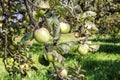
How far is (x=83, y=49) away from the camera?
1882mm

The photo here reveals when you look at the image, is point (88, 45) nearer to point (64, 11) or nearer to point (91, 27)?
point (91, 27)

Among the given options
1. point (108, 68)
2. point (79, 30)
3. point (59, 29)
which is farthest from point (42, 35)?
point (108, 68)

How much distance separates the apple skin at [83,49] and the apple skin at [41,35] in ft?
1.56

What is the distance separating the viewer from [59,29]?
1422 mm

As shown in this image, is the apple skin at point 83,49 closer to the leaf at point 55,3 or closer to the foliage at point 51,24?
the foliage at point 51,24

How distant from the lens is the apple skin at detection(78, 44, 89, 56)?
186 cm

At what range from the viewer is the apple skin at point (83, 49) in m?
1.86

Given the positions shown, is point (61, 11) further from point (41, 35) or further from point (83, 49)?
point (83, 49)

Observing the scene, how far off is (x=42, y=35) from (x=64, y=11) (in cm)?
17

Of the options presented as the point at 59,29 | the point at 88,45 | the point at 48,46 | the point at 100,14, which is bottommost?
the point at 100,14

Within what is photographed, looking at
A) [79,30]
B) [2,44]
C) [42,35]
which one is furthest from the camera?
[2,44]

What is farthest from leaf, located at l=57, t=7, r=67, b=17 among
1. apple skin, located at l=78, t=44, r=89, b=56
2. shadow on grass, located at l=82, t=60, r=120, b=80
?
shadow on grass, located at l=82, t=60, r=120, b=80

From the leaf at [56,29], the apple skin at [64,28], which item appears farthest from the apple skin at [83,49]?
the leaf at [56,29]

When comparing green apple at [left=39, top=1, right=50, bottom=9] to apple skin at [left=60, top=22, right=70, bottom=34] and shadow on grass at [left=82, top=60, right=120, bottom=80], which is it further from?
shadow on grass at [left=82, top=60, right=120, bottom=80]
